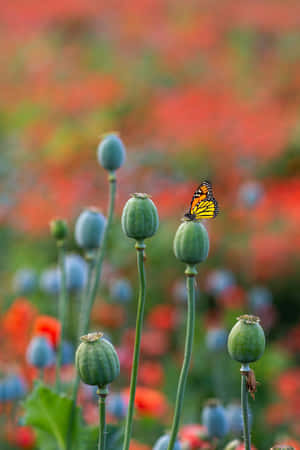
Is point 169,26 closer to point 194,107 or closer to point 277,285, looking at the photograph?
point 194,107

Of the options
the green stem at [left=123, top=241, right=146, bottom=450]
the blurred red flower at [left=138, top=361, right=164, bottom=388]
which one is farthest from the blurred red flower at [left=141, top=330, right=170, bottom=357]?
the green stem at [left=123, top=241, right=146, bottom=450]

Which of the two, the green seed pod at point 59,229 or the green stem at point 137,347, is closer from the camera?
the green stem at point 137,347

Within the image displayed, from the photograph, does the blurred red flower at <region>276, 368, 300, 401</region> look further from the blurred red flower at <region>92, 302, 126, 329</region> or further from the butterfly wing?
the butterfly wing

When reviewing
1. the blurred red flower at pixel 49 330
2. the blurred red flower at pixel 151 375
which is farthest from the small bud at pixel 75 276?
the blurred red flower at pixel 151 375

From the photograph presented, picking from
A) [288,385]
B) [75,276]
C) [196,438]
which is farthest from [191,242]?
[288,385]

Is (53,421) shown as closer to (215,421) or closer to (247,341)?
(215,421)

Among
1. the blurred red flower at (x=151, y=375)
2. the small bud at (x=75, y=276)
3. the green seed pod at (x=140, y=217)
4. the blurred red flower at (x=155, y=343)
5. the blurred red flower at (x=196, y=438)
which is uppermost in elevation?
the blurred red flower at (x=155, y=343)

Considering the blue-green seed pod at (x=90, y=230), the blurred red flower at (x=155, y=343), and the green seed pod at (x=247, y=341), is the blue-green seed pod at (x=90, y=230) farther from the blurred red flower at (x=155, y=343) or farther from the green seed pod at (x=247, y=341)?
the blurred red flower at (x=155, y=343)
